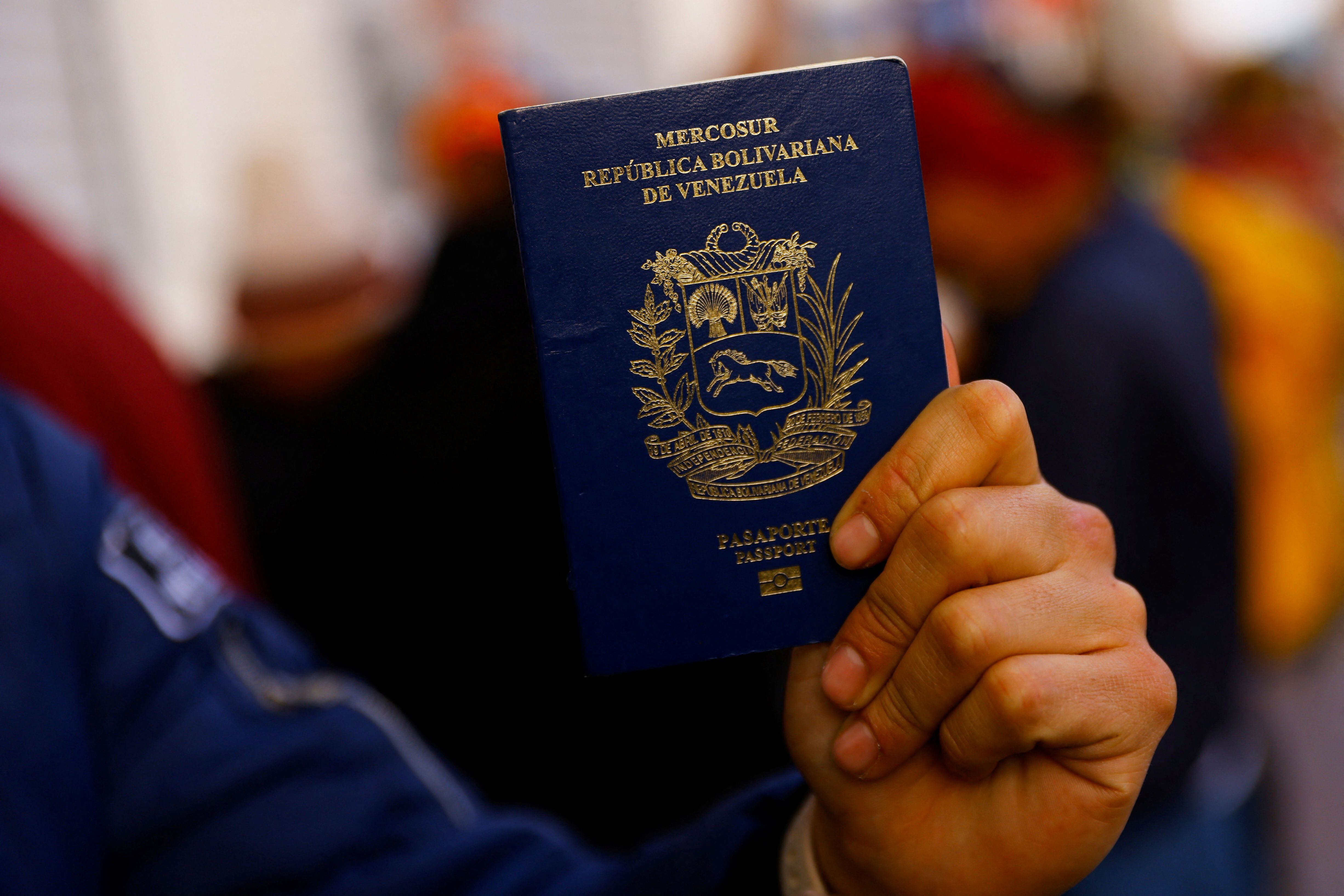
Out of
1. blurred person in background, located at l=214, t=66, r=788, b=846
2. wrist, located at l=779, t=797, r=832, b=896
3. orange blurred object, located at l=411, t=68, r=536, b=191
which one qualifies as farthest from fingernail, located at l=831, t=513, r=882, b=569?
orange blurred object, located at l=411, t=68, r=536, b=191

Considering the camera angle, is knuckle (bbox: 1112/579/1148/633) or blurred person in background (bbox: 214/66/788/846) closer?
knuckle (bbox: 1112/579/1148/633)

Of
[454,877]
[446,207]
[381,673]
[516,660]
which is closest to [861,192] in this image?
[454,877]

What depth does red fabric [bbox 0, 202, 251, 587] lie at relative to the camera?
123cm

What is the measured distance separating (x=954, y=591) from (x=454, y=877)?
0.53m

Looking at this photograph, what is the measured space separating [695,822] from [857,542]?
307 millimetres

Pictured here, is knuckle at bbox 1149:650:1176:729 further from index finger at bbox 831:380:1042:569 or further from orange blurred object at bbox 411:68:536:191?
orange blurred object at bbox 411:68:536:191

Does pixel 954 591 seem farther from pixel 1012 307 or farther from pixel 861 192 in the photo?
pixel 1012 307

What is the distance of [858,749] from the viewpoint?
701 millimetres

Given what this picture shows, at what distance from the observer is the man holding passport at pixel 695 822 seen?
2.20 ft

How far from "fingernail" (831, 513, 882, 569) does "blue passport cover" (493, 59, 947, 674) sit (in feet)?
0.05

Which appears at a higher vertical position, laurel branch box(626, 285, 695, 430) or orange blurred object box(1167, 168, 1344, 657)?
laurel branch box(626, 285, 695, 430)

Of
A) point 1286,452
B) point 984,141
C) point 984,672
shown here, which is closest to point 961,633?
point 984,672

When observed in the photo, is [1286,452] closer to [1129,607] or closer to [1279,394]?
[1279,394]

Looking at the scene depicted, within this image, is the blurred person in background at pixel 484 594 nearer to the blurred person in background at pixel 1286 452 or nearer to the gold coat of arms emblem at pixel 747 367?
the gold coat of arms emblem at pixel 747 367
